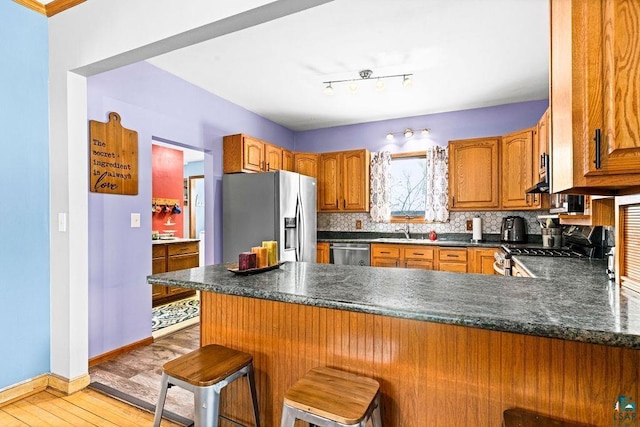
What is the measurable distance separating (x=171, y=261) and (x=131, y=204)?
5.67 ft

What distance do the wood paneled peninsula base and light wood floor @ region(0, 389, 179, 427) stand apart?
2.49 ft

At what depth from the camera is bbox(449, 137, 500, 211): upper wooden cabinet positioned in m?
3.92

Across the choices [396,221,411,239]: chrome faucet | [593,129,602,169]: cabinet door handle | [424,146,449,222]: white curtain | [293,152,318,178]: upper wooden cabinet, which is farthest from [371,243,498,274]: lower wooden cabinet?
[593,129,602,169]: cabinet door handle

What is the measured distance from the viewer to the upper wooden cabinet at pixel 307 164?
4.88 metres

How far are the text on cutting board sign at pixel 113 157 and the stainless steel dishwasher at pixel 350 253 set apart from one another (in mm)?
2598

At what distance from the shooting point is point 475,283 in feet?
4.62

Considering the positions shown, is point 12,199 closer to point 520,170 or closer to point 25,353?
point 25,353

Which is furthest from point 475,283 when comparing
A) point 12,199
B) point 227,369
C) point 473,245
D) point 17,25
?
point 17,25

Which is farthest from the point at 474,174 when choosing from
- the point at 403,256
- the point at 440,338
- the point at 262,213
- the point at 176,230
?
the point at 176,230

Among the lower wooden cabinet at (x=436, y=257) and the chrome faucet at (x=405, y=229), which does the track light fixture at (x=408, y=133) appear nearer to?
the chrome faucet at (x=405, y=229)

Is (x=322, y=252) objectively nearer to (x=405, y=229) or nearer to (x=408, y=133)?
(x=405, y=229)

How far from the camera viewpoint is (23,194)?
7.17 feet

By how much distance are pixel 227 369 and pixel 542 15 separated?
3.07m

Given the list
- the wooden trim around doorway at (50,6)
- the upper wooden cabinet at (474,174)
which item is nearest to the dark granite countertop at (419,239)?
the upper wooden cabinet at (474,174)
